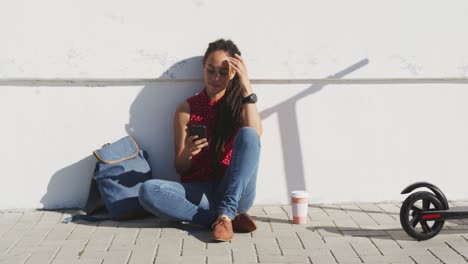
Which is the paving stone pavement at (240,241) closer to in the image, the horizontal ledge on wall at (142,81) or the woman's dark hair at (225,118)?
the woman's dark hair at (225,118)

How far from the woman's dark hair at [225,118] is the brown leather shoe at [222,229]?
1.65 feet

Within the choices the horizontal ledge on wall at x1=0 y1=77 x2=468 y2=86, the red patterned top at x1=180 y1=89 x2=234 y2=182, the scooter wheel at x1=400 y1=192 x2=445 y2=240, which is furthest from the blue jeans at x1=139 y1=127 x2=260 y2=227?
the scooter wheel at x1=400 y1=192 x2=445 y2=240

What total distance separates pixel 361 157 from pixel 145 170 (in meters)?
1.68

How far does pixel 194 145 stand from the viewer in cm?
411

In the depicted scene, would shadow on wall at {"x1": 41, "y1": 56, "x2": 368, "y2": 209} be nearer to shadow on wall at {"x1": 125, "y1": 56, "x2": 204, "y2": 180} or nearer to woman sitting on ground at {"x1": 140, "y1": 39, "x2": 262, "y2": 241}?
shadow on wall at {"x1": 125, "y1": 56, "x2": 204, "y2": 180}

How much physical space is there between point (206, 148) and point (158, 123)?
1.72 feet

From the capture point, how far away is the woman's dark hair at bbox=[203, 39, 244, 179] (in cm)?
431

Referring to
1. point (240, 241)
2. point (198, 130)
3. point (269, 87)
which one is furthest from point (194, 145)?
point (269, 87)

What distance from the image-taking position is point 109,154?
4.40 metres

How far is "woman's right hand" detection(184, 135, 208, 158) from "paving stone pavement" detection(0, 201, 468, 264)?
517 mm

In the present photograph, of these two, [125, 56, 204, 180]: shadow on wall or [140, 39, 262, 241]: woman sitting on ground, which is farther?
[125, 56, 204, 180]: shadow on wall

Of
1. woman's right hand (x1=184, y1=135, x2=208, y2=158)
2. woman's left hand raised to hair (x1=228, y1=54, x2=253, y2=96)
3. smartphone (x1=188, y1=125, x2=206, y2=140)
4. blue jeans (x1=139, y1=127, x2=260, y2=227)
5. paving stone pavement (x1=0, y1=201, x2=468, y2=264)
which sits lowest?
paving stone pavement (x1=0, y1=201, x2=468, y2=264)

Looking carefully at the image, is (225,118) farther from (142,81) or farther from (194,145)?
(142,81)

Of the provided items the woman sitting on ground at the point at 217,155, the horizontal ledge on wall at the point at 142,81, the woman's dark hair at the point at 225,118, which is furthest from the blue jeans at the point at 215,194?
the horizontal ledge on wall at the point at 142,81
